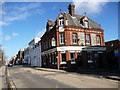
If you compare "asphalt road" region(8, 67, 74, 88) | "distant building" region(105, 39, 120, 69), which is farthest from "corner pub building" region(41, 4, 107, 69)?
"asphalt road" region(8, 67, 74, 88)

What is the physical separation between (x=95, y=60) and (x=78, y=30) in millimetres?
7049

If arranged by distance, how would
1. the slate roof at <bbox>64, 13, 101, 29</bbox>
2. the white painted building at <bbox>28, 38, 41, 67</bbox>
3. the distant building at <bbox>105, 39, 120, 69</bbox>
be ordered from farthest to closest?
the white painted building at <bbox>28, 38, 41, 67</bbox>
the slate roof at <bbox>64, 13, 101, 29</bbox>
the distant building at <bbox>105, 39, 120, 69</bbox>

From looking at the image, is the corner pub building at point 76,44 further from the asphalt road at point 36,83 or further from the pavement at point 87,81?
the asphalt road at point 36,83

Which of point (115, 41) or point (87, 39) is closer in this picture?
point (87, 39)

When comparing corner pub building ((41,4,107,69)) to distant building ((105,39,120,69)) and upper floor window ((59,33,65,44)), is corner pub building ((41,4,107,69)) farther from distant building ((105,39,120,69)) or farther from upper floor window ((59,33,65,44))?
distant building ((105,39,120,69))

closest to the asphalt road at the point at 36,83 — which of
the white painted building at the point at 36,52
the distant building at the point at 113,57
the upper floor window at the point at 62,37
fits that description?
the upper floor window at the point at 62,37

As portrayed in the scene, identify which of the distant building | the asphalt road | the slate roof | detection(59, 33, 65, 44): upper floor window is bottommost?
the asphalt road

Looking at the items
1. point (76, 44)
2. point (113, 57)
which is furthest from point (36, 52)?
point (113, 57)

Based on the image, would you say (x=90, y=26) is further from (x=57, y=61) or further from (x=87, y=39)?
(x=57, y=61)

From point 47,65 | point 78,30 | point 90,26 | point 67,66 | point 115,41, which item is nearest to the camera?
point 67,66

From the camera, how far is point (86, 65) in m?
28.4

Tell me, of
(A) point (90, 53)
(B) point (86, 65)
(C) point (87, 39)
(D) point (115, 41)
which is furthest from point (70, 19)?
(D) point (115, 41)

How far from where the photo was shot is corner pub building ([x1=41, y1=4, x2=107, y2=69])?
2776 cm

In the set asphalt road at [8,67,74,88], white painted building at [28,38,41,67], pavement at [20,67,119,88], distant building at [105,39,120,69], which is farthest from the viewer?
white painted building at [28,38,41,67]
